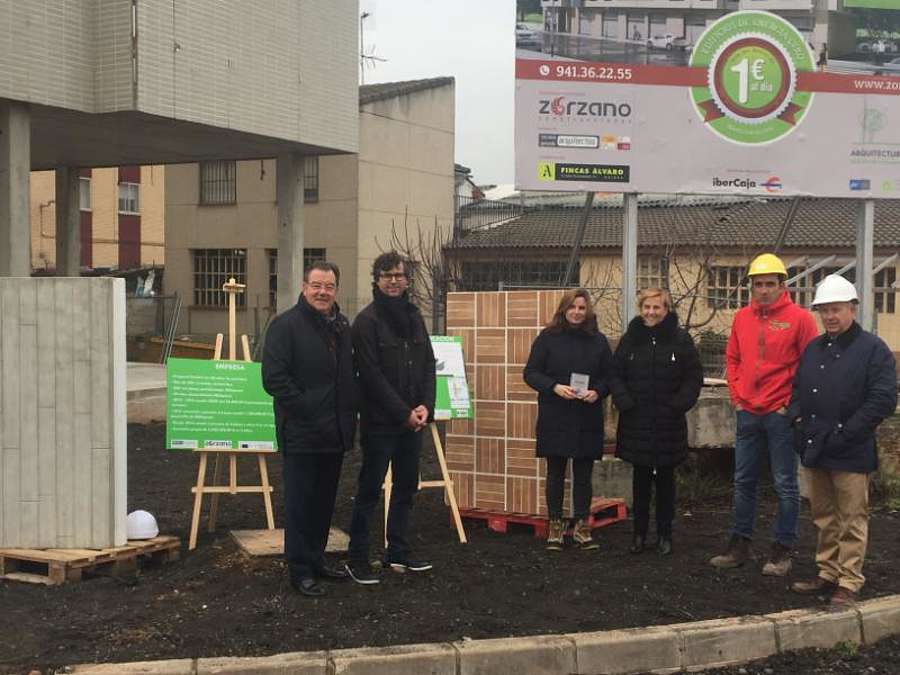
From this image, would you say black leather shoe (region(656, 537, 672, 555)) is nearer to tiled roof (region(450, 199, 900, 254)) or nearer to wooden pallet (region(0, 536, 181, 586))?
wooden pallet (region(0, 536, 181, 586))

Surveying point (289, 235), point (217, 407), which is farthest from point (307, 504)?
point (289, 235)

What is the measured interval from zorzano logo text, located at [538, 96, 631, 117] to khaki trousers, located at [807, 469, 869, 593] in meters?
4.74

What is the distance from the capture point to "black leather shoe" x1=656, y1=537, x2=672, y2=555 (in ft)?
23.8

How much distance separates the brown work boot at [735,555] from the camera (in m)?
6.91

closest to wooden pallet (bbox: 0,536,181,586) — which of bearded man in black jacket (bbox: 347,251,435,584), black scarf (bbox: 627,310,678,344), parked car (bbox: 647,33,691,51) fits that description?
bearded man in black jacket (bbox: 347,251,435,584)

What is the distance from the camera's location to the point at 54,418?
22.3 feet

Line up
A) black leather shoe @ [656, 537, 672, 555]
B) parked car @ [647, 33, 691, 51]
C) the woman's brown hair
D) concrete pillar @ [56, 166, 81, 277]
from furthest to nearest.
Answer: concrete pillar @ [56, 166, 81, 277], parked car @ [647, 33, 691, 51], the woman's brown hair, black leather shoe @ [656, 537, 672, 555]

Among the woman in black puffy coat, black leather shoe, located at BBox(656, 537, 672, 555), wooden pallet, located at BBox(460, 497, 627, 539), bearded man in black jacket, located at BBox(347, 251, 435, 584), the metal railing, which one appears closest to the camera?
bearded man in black jacket, located at BBox(347, 251, 435, 584)

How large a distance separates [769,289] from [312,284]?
2.91 metres

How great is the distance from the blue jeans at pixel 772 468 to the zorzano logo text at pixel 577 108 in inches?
161

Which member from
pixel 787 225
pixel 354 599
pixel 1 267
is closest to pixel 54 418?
pixel 354 599

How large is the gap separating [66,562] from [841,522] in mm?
4766

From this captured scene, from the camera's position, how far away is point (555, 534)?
7.45 meters

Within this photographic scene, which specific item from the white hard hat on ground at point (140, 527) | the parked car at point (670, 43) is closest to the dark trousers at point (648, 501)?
the white hard hat on ground at point (140, 527)
